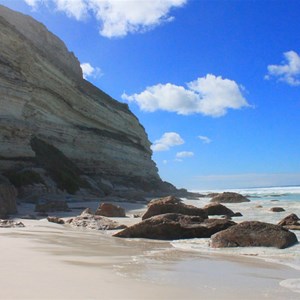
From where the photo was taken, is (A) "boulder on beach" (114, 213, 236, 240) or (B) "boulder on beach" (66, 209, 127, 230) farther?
(B) "boulder on beach" (66, 209, 127, 230)

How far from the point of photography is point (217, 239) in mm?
6152

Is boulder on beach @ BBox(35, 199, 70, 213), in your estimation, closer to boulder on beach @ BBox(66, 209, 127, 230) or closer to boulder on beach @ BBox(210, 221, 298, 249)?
boulder on beach @ BBox(66, 209, 127, 230)

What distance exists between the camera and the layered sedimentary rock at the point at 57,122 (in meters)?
22.5

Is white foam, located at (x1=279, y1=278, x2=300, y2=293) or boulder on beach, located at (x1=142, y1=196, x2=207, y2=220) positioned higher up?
boulder on beach, located at (x1=142, y1=196, x2=207, y2=220)

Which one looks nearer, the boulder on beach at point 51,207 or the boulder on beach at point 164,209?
the boulder on beach at point 164,209

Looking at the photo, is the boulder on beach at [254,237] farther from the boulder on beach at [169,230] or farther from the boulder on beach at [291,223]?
the boulder on beach at [291,223]

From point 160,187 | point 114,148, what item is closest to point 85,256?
point 114,148

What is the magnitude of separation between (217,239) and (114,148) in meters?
29.7

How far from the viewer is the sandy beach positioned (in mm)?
2869

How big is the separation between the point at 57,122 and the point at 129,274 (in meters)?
27.0

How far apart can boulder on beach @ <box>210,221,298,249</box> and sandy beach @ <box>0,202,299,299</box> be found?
84 cm

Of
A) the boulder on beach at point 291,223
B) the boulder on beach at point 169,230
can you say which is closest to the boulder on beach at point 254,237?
the boulder on beach at point 169,230

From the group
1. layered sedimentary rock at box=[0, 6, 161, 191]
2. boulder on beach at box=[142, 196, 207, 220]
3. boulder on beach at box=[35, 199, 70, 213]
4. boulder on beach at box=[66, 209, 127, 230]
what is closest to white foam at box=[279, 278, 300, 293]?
boulder on beach at box=[66, 209, 127, 230]

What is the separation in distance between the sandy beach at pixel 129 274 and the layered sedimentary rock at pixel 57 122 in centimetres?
1715
